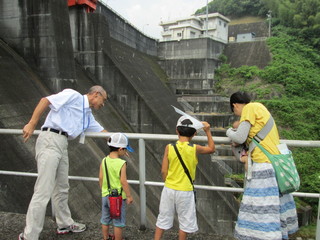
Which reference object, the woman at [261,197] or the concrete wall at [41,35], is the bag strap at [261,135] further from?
the concrete wall at [41,35]

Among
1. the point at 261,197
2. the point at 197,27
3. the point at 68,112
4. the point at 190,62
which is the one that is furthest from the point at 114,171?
the point at 197,27

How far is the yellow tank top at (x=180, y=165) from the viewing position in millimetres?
2189

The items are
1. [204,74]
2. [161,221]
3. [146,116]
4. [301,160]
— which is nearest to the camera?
[161,221]

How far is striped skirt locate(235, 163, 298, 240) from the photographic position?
1916 millimetres

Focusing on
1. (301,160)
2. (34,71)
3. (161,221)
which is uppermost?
(34,71)

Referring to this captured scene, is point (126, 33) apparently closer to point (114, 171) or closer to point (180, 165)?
point (114, 171)

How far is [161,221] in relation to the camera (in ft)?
7.45

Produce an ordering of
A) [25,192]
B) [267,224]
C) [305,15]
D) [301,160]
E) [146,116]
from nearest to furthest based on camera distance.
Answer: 1. [267,224]
2. [25,192]
3. [146,116]
4. [301,160]
5. [305,15]

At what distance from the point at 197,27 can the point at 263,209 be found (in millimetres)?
36592

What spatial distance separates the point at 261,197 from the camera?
75.9 inches

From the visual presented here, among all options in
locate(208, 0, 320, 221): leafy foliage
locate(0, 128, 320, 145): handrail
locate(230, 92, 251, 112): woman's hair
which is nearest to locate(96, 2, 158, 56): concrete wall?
locate(208, 0, 320, 221): leafy foliage

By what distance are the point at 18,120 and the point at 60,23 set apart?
2992 mm

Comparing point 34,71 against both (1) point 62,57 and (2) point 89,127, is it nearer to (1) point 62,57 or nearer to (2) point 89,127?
(1) point 62,57

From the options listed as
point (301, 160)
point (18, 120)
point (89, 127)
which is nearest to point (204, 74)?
point (301, 160)
